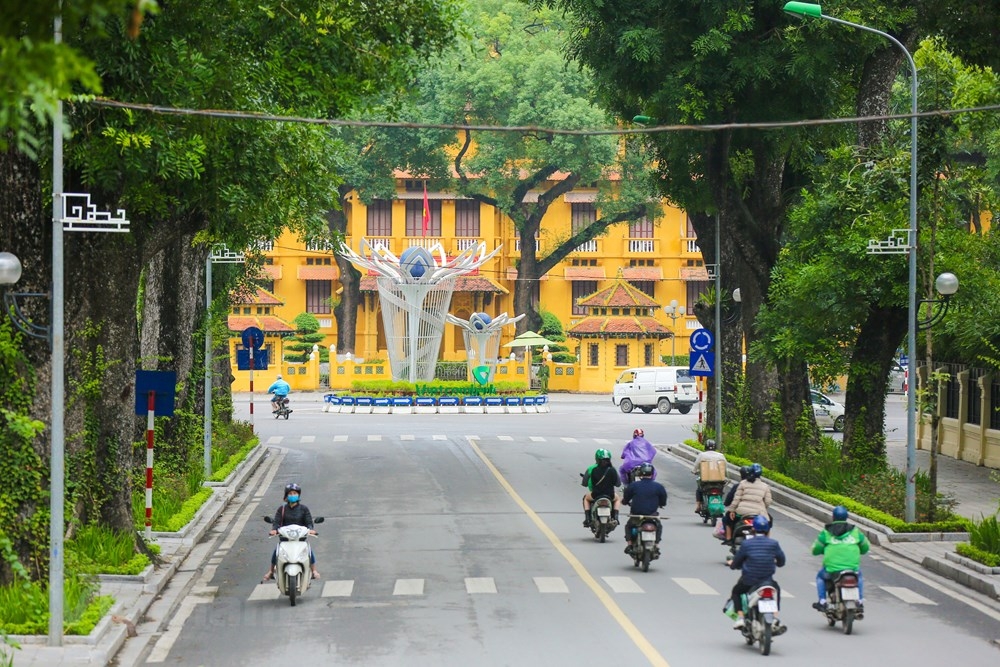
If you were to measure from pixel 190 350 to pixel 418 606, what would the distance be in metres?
14.2

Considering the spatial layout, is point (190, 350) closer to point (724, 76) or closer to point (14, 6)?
point (724, 76)

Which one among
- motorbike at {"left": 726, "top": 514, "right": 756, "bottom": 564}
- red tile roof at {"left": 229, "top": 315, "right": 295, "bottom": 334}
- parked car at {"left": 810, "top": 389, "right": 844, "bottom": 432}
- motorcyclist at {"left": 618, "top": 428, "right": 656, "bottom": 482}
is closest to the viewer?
motorbike at {"left": 726, "top": 514, "right": 756, "bottom": 564}

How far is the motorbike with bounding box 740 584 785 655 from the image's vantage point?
13.9m

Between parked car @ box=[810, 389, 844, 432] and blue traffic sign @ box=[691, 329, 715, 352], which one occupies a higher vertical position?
blue traffic sign @ box=[691, 329, 715, 352]

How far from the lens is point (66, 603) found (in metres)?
14.8

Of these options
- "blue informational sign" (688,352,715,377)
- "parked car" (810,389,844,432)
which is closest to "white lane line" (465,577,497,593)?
"blue informational sign" (688,352,715,377)

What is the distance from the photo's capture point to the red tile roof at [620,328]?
75.9m

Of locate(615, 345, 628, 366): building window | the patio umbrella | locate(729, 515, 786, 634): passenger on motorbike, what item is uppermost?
the patio umbrella

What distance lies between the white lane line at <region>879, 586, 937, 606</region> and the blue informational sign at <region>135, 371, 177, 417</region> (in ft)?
32.0

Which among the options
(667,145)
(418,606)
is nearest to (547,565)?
(418,606)

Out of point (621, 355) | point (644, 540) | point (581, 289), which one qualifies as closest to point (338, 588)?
point (644, 540)

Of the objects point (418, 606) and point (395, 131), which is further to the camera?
point (395, 131)

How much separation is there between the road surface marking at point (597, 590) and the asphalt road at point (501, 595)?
3cm

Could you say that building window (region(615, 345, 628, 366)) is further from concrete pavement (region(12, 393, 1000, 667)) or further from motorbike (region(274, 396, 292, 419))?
concrete pavement (region(12, 393, 1000, 667))
